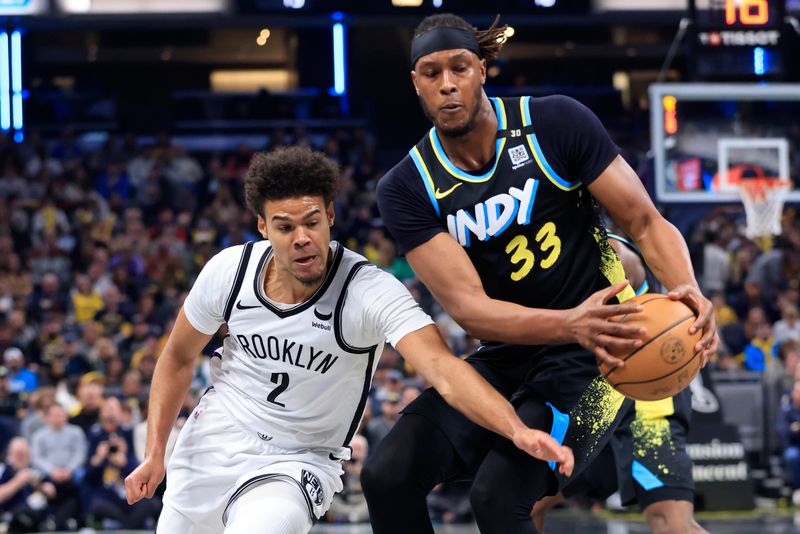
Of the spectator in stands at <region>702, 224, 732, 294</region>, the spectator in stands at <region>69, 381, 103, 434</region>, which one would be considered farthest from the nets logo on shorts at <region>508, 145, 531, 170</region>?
the spectator in stands at <region>702, 224, 732, 294</region>

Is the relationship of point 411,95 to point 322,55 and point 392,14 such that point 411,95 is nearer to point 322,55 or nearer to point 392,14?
point 322,55

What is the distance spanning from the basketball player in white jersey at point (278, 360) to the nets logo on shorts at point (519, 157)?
0.63m

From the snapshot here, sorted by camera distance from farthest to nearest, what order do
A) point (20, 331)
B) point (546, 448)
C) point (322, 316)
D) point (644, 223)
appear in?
point (20, 331) → point (322, 316) → point (644, 223) → point (546, 448)

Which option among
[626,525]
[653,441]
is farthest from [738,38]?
[653,441]

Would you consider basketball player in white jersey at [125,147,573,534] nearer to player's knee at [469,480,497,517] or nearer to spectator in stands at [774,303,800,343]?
player's knee at [469,480,497,517]

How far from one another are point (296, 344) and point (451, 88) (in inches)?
45.5

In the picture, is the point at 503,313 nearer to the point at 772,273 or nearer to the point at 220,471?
the point at 220,471

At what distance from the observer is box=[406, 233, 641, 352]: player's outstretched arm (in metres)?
3.79

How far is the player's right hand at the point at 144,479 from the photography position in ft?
15.4

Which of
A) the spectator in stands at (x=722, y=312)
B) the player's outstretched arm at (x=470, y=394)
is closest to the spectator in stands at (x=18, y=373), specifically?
the spectator in stands at (x=722, y=312)

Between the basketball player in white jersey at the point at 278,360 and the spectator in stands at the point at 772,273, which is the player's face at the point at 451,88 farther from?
the spectator in stands at the point at 772,273

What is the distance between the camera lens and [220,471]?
464cm

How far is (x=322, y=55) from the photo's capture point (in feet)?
61.9

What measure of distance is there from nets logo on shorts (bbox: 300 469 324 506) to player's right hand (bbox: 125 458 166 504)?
675 millimetres
